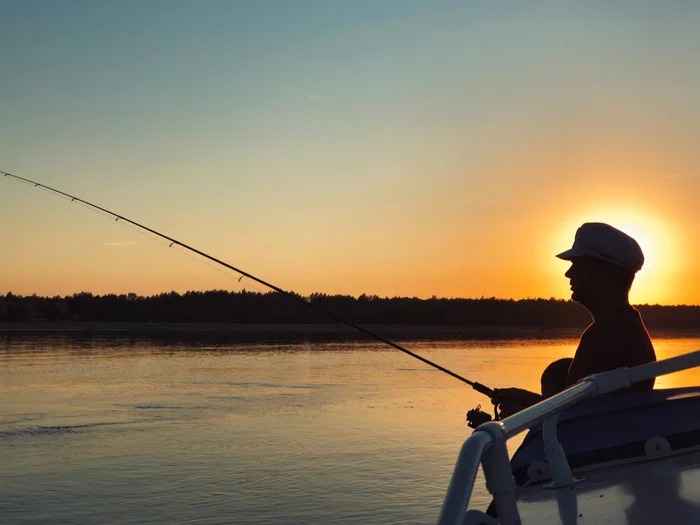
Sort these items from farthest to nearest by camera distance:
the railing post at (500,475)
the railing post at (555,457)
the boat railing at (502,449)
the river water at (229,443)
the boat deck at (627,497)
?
the river water at (229,443), the railing post at (555,457), the boat deck at (627,497), the railing post at (500,475), the boat railing at (502,449)

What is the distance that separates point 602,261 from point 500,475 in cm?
192

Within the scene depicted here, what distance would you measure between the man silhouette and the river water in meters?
3.65

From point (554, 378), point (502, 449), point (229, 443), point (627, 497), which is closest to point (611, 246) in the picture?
point (554, 378)

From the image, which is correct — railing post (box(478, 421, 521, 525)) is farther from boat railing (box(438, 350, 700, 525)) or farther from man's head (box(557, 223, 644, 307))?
man's head (box(557, 223, 644, 307))

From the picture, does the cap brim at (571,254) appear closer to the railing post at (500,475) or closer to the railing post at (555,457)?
the railing post at (555,457)

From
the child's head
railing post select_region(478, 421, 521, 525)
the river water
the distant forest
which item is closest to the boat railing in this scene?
railing post select_region(478, 421, 521, 525)

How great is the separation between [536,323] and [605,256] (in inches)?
2692

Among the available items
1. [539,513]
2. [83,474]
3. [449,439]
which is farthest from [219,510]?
[539,513]

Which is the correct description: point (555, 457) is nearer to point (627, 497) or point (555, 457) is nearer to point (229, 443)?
point (627, 497)

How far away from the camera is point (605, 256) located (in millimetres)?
3285

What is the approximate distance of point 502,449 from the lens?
1.61m

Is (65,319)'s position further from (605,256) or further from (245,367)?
(605,256)

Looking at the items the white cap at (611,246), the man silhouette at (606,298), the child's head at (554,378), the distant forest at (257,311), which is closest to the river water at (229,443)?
the child's head at (554,378)

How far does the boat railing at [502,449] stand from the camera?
140 centimetres
